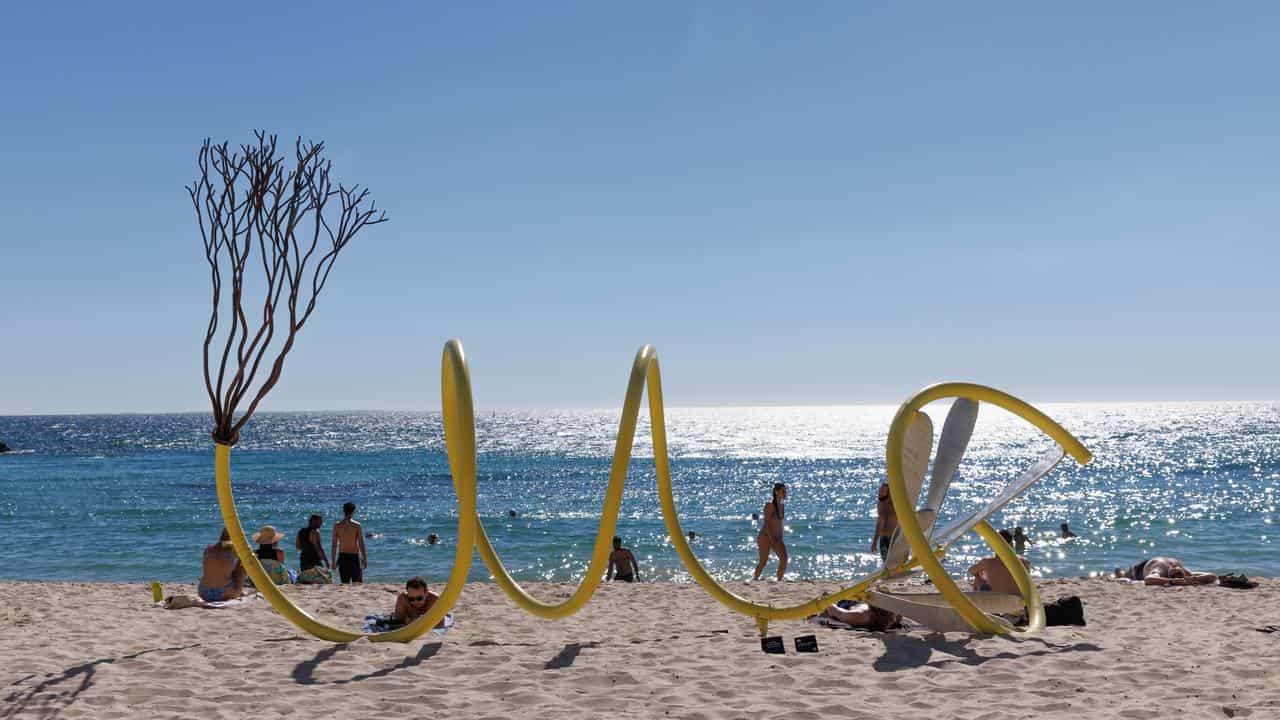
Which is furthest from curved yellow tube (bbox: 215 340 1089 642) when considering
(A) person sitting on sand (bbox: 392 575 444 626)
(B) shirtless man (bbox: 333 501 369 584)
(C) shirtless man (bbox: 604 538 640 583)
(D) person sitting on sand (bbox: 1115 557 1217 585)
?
(C) shirtless man (bbox: 604 538 640 583)

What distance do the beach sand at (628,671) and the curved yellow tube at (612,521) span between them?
0.25 meters

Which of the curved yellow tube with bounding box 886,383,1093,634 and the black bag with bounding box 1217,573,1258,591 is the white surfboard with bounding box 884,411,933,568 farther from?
the black bag with bounding box 1217,573,1258,591

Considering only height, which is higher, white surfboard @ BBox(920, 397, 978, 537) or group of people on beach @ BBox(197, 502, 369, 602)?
white surfboard @ BBox(920, 397, 978, 537)

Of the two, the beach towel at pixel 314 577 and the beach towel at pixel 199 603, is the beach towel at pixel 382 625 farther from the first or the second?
the beach towel at pixel 314 577

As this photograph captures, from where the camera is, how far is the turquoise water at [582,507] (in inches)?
876

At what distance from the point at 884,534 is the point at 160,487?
4122 cm

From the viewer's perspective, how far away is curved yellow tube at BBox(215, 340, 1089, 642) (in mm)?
7434

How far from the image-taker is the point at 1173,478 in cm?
4903

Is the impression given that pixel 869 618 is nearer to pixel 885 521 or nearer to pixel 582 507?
pixel 885 521

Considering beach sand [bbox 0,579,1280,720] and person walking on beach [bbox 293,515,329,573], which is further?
person walking on beach [bbox 293,515,329,573]

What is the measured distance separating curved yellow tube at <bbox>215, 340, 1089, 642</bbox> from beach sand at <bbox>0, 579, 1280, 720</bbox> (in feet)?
0.84

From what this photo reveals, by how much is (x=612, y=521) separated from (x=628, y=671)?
3.87 feet

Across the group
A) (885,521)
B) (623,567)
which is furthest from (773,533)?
(623,567)

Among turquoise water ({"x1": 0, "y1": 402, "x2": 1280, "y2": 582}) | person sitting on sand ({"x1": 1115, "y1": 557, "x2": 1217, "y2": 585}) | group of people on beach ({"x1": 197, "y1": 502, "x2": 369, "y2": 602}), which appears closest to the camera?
group of people on beach ({"x1": 197, "y1": 502, "x2": 369, "y2": 602})
